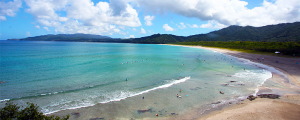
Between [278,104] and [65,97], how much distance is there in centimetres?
2392

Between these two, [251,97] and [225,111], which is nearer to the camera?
[225,111]

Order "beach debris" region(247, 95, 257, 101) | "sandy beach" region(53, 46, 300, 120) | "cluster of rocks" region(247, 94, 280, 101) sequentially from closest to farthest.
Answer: "sandy beach" region(53, 46, 300, 120)
"beach debris" region(247, 95, 257, 101)
"cluster of rocks" region(247, 94, 280, 101)

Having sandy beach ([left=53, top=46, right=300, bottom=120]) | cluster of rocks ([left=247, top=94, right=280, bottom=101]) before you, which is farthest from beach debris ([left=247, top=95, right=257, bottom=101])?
sandy beach ([left=53, top=46, right=300, bottom=120])

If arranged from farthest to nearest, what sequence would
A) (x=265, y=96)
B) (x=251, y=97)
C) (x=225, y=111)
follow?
(x=265, y=96) → (x=251, y=97) → (x=225, y=111)

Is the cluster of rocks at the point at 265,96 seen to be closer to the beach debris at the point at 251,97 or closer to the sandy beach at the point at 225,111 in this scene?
the beach debris at the point at 251,97

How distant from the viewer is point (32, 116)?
997 cm

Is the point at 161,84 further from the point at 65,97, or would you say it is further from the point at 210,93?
the point at 65,97

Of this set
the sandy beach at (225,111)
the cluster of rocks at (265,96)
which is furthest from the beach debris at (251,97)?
the sandy beach at (225,111)

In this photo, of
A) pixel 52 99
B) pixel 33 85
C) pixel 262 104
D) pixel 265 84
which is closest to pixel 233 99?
pixel 262 104

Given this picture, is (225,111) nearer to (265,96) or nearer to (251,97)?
(251,97)

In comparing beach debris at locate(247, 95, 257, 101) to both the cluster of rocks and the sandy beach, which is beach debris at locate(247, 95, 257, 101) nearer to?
the cluster of rocks

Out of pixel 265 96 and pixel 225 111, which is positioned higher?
pixel 265 96

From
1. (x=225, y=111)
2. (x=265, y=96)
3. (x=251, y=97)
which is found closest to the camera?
(x=225, y=111)

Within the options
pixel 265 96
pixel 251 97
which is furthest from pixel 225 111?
pixel 265 96
